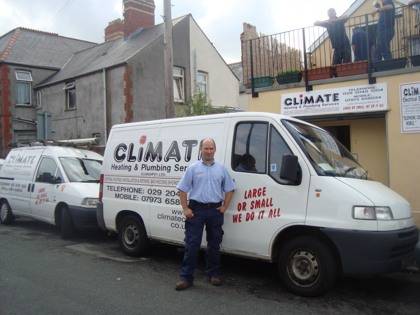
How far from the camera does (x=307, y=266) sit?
18.5 ft

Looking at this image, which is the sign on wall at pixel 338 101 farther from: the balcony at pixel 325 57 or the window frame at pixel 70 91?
the window frame at pixel 70 91

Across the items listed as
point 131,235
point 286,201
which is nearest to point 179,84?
point 131,235

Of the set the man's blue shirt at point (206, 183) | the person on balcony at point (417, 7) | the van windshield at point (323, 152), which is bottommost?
the man's blue shirt at point (206, 183)

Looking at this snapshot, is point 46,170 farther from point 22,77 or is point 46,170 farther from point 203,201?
point 22,77

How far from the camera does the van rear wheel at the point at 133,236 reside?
7.63m

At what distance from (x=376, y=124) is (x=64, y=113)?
17.1 meters

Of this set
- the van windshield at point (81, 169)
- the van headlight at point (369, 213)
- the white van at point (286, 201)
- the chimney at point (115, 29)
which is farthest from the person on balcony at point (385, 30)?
the chimney at point (115, 29)

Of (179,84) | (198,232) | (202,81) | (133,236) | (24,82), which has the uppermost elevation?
(24,82)

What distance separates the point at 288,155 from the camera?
18.6 ft

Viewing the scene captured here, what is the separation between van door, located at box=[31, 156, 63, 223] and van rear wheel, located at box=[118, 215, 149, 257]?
2.70 metres

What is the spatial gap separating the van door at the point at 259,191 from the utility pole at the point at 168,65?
4.78m

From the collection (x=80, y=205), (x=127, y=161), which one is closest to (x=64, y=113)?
(x=80, y=205)

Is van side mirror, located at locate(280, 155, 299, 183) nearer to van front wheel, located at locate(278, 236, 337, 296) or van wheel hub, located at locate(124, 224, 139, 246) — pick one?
van front wheel, located at locate(278, 236, 337, 296)

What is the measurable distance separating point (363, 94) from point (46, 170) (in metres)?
6.93
